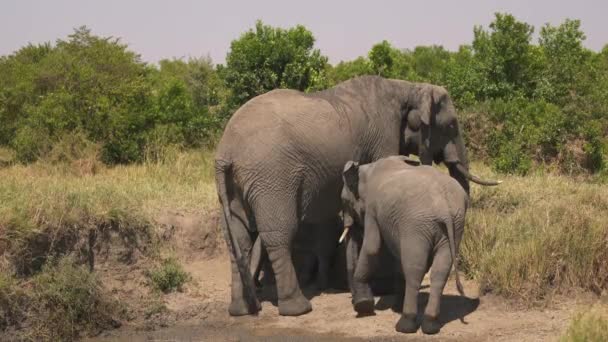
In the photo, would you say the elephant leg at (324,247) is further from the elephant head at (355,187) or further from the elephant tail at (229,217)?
the elephant tail at (229,217)

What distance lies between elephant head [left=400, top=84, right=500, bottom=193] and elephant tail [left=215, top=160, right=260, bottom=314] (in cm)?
212

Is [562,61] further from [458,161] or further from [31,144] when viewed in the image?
[31,144]

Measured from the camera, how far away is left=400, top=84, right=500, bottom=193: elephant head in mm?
10383

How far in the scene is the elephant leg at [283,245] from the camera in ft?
30.8

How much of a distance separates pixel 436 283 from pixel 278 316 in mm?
1932

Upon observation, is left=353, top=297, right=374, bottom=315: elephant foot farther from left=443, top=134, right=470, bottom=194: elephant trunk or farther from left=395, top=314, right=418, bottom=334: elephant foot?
left=443, top=134, right=470, bottom=194: elephant trunk

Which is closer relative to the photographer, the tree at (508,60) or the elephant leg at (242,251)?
the elephant leg at (242,251)

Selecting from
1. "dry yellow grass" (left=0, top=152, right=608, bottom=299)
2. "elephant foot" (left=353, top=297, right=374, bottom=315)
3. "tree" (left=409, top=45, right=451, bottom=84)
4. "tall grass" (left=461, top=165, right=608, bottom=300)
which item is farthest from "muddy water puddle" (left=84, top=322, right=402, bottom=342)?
"tree" (left=409, top=45, right=451, bottom=84)

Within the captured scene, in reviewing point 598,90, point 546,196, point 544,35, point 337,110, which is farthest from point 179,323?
point 544,35

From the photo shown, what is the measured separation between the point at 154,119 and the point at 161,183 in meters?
3.03

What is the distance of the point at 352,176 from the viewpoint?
30.9ft

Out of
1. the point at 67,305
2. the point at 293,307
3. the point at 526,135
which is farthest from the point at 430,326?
the point at 526,135

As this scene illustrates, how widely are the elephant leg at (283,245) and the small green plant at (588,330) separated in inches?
110

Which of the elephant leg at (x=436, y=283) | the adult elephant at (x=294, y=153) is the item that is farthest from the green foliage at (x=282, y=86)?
the elephant leg at (x=436, y=283)
